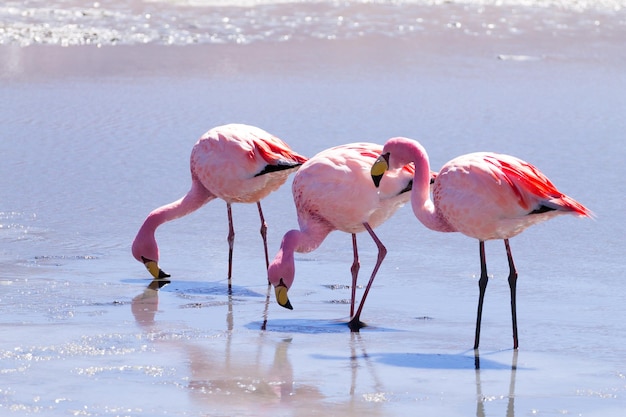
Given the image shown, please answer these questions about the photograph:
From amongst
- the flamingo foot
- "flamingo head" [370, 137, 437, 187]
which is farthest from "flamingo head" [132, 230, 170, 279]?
"flamingo head" [370, 137, 437, 187]

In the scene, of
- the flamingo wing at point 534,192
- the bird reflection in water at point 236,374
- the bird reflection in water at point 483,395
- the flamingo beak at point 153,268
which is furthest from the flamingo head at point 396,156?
the flamingo beak at point 153,268

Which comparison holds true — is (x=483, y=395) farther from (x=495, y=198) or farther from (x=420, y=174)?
Answer: (x=420, y=174)

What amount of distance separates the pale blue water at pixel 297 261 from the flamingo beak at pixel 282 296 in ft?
0.44

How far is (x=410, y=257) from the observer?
21.6 feet

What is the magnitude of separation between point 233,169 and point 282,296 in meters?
1.31

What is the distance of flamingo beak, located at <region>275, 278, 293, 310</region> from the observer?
530 cm

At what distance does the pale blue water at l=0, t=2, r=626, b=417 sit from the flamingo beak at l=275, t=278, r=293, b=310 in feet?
0.44

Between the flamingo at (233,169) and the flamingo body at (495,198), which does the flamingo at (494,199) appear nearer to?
the flamingo body at (495,198)

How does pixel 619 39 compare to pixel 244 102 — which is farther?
pixel 619 39

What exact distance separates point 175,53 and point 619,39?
569 centimetres

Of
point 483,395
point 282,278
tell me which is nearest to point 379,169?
point 282,278

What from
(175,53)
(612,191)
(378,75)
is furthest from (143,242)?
(175,53)

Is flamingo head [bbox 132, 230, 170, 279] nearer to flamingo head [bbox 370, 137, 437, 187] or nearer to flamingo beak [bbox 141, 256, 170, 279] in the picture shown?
flamingo beak [bbox 141, 256, 170, 279]

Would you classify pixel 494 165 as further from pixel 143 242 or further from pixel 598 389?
pixel 143 242
